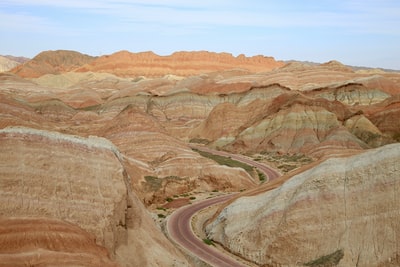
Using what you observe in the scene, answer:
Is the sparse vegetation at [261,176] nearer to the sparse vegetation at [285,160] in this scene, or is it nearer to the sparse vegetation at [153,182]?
the sparse vegetation at [285,160]

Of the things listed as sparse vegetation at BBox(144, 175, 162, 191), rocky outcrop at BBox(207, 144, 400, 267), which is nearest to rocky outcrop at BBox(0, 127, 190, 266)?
rocky outcrop at BBox(207, 144, 400, 267)

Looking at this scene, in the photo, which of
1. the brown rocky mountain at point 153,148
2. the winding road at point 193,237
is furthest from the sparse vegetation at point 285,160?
the winding road at point 193,237

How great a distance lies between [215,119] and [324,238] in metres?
81.9

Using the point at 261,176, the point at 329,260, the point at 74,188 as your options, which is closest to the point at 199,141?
the point at 261,176

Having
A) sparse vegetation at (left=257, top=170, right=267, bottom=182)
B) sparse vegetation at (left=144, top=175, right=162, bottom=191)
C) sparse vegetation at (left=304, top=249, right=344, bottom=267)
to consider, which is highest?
sparse vegetation at (left=304, top=249, right=344, bottom=267)

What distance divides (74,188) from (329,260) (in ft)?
52.7

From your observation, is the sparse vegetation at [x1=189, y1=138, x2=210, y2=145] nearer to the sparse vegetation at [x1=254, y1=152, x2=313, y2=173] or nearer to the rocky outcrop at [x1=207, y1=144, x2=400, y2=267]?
the sparse vegetation at [x1=254, y1=152, x2=313, y2=173]

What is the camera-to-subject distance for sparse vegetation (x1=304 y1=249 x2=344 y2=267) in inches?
1242

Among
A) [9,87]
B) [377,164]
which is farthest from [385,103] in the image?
[9,87]

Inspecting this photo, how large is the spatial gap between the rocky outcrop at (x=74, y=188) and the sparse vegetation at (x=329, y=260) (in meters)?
9.00

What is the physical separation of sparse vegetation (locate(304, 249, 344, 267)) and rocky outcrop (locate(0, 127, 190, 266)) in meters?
9.00

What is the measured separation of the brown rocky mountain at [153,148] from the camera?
26.3 m

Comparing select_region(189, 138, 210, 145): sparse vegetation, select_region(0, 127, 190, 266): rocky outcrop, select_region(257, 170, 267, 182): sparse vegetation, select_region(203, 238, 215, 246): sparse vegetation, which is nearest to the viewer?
select_region(0, 127, 190, 266): rocky outcrop

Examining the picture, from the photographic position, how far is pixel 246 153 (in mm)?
97625
